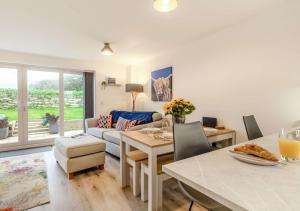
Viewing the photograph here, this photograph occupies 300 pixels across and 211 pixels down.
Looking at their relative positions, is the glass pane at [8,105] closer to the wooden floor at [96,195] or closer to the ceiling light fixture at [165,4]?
the wooden floor at [96,195]

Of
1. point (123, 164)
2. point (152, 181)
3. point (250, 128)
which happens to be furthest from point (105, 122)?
point (250, 128)

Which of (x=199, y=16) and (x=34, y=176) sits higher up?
(x=199, y=16)

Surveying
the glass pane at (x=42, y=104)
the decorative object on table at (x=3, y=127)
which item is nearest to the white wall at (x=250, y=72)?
the glass pane at (x=42, y=104)

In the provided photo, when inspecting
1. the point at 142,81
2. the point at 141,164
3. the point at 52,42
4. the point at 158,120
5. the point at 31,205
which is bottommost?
the point at 31,205

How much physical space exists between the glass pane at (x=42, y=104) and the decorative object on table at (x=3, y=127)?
17.8 inches

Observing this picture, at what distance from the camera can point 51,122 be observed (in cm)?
449

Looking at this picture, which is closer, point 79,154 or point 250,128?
point 250,128

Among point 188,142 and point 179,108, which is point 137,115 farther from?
point 188,142

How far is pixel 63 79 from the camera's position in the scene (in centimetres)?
454

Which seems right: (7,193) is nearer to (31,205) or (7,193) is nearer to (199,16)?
(31,205)

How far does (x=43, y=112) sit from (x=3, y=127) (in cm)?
87

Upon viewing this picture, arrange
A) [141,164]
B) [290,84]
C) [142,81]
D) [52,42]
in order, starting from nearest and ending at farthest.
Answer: [141,164] < [290,84] < [52,42] < [142,81]

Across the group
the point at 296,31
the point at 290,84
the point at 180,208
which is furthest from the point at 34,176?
the point at 296,31

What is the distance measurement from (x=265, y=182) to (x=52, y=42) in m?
3.86
